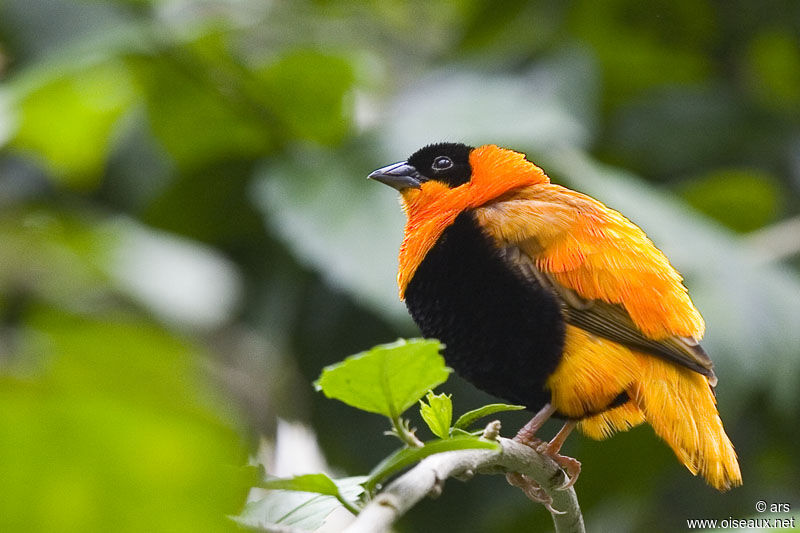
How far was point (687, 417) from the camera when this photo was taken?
155 centimetres

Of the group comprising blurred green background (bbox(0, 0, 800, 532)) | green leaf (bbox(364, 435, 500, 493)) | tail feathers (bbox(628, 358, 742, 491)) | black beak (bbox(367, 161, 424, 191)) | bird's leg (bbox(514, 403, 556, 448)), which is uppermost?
green leaf (bbox(364, 435, 500, 493))

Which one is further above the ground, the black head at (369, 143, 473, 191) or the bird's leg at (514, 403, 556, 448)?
the black head at (369, 143, 473, 191)

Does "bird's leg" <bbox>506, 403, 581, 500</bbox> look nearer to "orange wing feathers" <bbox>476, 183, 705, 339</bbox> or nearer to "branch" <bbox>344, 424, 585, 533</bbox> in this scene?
"branch" <bbox>344, 424, 585, 533</bbox>

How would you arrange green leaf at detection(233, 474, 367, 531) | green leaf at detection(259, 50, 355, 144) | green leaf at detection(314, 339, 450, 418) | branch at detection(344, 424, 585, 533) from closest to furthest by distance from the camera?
branch at detection(344, 424, 585, 533), green leaf at detection(314, 339, 450, 418), green leaf at detection(233, 474, 367, 531), green leaf at detection(259, 50, 355, 144)

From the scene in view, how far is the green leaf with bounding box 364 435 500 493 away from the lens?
40.1 inches

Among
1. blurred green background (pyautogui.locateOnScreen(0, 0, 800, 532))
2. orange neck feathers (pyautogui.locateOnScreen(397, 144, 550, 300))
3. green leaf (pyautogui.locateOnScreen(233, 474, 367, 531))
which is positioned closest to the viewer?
green leaf (pyautogui.locateOnScreen(233, 474, 367, 531))

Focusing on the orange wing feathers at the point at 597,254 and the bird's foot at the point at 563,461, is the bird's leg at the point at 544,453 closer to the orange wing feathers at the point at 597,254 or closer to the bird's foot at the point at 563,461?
the bird's foot at the point at 563,461

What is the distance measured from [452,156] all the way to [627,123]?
3007mm

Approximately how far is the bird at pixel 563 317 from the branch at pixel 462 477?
0.21 ft

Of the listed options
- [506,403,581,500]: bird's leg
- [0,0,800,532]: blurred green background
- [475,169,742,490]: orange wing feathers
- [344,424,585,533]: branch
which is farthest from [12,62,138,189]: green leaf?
[344,424,585,533]: branch

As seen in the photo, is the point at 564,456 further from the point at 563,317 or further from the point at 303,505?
the point at 303,505

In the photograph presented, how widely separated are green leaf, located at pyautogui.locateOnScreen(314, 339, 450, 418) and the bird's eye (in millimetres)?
913

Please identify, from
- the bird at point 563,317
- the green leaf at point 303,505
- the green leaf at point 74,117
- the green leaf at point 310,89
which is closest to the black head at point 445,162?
the bird at point 563,317

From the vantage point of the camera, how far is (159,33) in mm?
3943
